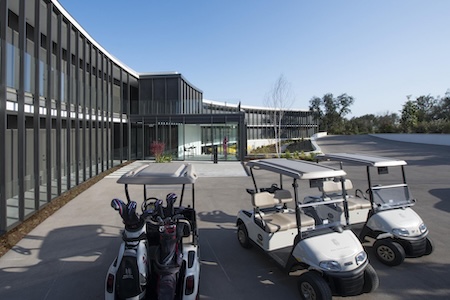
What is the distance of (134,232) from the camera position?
3336mm

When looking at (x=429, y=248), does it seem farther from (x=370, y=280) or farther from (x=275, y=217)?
(x=275, y=217)

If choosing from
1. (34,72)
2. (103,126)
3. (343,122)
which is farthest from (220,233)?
(343,122)

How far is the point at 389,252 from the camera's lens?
4.43 metres

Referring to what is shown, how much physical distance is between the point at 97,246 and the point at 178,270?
2747 millimetres

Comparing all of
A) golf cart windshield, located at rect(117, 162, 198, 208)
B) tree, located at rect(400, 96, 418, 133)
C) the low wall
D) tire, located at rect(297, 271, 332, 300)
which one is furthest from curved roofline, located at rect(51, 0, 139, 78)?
tree, located at rect(400, 96, 418, 133)

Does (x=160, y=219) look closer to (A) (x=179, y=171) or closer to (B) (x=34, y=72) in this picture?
(A) (x=179, y=171)

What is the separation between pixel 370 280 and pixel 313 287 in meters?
0.84

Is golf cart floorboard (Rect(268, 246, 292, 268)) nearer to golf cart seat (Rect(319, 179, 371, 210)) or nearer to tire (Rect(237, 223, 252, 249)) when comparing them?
tire (Rect(237, 223, 252, 249))

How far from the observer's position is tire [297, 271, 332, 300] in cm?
325

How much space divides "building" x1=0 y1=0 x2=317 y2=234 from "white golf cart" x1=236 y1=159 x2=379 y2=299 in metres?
5.34

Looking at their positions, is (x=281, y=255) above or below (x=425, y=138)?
below

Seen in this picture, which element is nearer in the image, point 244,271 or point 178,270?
point 178,270

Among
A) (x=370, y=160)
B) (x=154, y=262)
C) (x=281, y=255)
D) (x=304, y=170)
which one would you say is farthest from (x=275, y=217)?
(x=154, y=262)

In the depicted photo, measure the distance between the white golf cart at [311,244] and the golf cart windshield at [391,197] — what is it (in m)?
0.76
